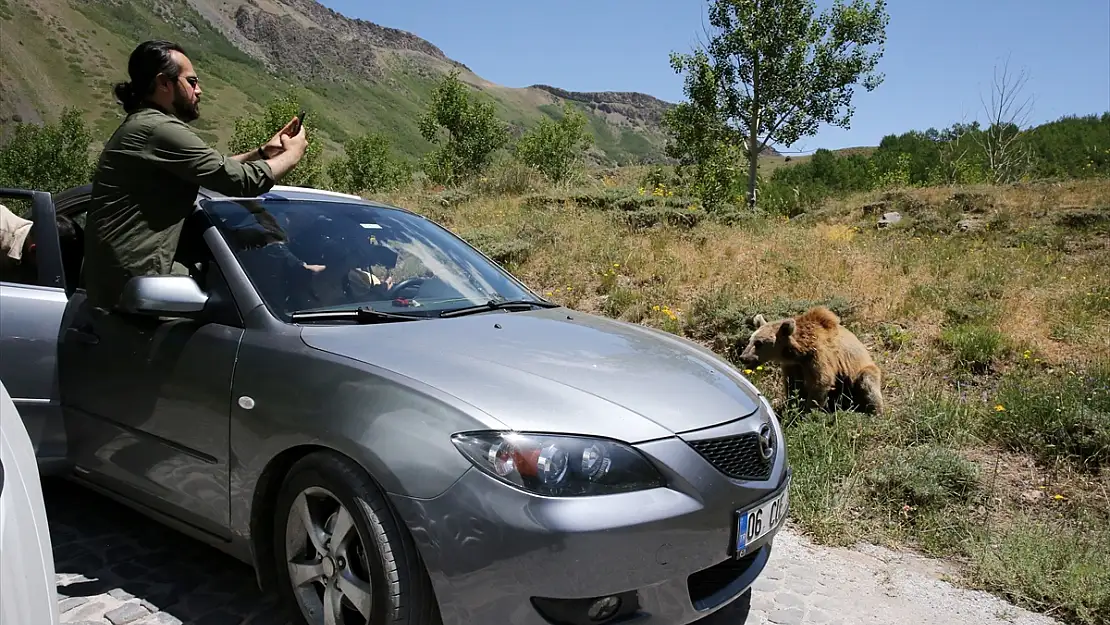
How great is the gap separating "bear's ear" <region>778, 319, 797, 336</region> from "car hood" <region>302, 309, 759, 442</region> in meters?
2.10

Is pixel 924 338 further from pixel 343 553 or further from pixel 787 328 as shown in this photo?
pixel 343 553

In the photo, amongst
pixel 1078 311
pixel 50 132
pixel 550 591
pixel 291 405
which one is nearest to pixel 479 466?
pixel 550 591

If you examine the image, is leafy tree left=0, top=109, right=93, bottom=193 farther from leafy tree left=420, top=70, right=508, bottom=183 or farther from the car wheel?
the car wheel

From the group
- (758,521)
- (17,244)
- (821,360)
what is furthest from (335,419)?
(821,360)

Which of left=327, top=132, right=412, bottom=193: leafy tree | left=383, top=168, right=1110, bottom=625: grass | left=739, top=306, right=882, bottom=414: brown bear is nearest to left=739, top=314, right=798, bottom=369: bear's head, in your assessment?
left=739, top=306, right=882, bottom=414: brown bear

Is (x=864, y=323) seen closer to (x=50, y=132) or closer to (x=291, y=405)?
(x=291, y=405)

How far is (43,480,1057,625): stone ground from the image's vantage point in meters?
2.84

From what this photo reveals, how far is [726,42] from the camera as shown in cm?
2264

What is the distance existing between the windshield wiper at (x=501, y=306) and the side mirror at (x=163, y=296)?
94 centimetres

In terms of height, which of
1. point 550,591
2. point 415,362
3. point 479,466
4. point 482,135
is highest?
point 482,135

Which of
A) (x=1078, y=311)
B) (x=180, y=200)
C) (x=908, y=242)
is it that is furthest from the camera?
(x=908, y=242)

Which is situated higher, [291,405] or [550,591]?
[291,405]

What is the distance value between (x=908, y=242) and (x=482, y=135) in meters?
33.0

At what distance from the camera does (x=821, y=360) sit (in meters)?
4.99
